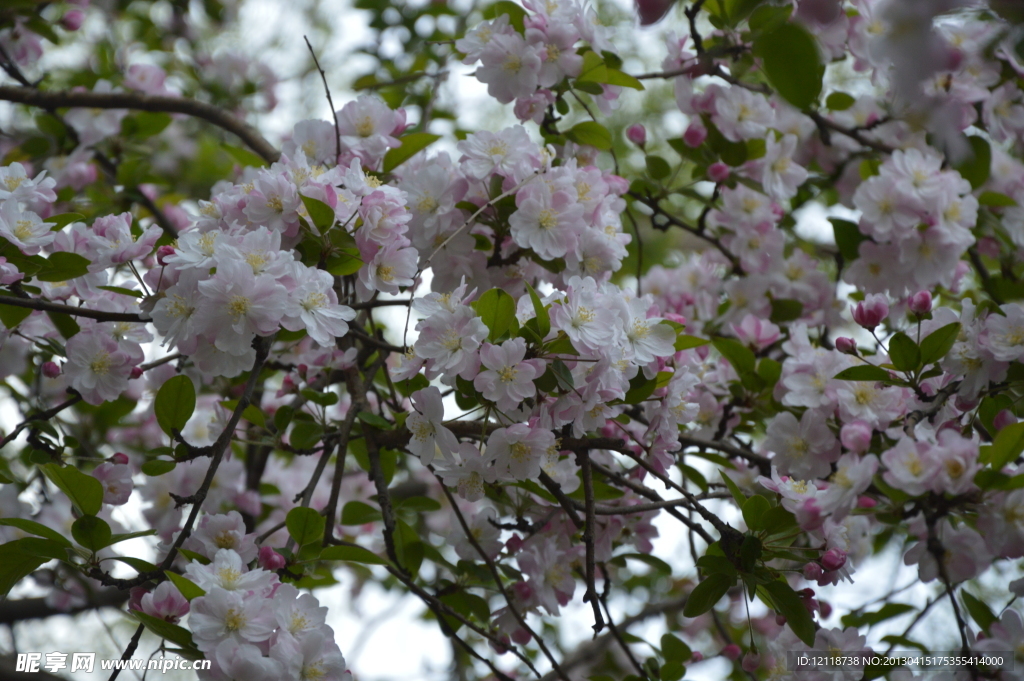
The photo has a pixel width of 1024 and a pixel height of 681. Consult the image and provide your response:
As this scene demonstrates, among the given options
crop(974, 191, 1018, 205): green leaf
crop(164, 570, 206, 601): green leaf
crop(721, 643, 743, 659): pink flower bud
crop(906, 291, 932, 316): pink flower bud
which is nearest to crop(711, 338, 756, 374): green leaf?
crop(906, 291, 932, 316): pink flower bud

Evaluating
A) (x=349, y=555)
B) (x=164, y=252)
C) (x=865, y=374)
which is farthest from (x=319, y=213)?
(x=865, y=374)

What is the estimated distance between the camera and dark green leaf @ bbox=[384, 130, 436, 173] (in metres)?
1.48

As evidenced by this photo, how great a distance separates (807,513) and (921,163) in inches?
36.7

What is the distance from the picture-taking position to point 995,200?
184 centimetres

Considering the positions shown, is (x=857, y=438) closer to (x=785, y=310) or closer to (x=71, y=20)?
(x=785, y=310)

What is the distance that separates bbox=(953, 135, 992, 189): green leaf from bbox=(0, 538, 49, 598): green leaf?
185 cm

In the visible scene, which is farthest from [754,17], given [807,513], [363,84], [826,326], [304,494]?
[363,84]

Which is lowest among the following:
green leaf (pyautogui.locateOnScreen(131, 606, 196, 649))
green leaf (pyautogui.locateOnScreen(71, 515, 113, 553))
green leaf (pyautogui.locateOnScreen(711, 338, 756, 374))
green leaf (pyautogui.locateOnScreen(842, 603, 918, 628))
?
green leaf (pyautogui.locateOnScreen(131, 606, 196, 649))

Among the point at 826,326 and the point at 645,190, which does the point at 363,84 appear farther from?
the point at 826,326

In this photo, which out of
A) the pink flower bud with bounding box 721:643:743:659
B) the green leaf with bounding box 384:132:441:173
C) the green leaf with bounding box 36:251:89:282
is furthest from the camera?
the pink flower bud with bounding box 721:643:743:659

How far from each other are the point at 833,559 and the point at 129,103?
1714 millimetres

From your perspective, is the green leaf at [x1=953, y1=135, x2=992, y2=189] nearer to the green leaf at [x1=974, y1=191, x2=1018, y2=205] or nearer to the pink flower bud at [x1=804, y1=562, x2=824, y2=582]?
the green leaf at [x1=974, y1=191, x2=1018, y2=205]

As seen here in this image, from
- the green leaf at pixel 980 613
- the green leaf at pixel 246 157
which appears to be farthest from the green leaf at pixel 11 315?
the green leaf at pixel 980 613

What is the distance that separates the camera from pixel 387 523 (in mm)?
1275
